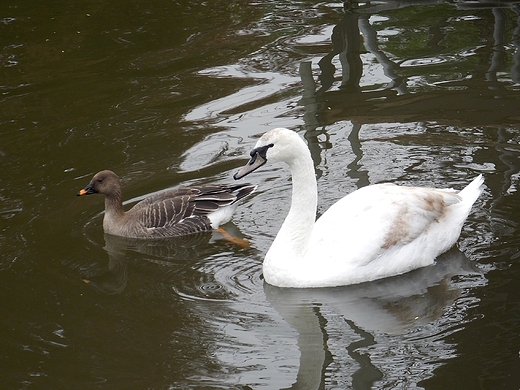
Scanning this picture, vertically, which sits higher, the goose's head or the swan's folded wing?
the goose's head

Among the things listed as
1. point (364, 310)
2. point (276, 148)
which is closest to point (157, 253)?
point (276, 148)

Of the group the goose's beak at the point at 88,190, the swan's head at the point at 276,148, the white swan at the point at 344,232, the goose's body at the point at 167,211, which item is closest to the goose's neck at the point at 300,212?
the white swan at the point at 344,232

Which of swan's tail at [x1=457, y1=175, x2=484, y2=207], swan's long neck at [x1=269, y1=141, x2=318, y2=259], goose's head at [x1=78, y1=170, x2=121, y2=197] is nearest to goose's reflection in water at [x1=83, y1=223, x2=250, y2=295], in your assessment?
goose's head at [x1=78, y1=170, x2=121, y2=197]

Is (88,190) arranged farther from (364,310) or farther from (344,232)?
(364,310)

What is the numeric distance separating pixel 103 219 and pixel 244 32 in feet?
21.4

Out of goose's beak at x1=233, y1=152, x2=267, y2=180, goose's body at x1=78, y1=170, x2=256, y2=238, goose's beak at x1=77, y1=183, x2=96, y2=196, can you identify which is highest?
goose's beak at x1=233, y1=152, x2=267, y2=180

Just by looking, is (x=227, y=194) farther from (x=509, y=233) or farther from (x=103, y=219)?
(x=509, y=233)

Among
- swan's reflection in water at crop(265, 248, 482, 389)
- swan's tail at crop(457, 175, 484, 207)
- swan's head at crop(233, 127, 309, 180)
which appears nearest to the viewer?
swan's reflection in water at crop(265, 248, 482, 389)

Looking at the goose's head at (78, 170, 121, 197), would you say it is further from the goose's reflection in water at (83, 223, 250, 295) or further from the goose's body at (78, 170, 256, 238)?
the goose's reflection in water at (83, 223, 250, 295)

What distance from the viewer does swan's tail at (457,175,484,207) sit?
8.48 metres

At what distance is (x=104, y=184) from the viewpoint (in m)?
9.44

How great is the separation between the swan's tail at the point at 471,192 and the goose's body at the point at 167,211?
7.74 ft

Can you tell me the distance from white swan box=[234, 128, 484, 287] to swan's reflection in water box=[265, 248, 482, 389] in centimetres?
12

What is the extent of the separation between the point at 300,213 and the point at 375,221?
0.69 meters
